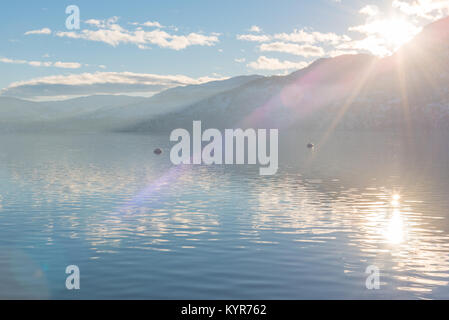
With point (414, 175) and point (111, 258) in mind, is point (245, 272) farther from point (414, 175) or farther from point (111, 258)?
point (414, 175)

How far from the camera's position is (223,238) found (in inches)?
1467

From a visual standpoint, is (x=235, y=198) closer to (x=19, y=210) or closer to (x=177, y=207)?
(x=177, y=207)

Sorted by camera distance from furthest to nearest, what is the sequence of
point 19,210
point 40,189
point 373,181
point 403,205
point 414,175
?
1. point 414,175
2. point 373,181
3. point 40,189
4. point 403,205
5. point 19,210

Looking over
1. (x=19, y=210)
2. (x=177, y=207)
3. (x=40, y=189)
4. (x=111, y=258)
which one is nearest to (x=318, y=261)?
(x=111, y=258)

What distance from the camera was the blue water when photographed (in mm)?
26266

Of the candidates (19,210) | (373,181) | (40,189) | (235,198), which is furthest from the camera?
(373,181)

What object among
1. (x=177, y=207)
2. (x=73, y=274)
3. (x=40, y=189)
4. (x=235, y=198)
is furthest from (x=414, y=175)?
(x=73, y=274)

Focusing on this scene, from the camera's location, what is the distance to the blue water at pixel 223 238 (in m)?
26.3

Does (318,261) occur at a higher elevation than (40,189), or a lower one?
lower

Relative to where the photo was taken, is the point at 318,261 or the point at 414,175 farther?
the point at 414,175

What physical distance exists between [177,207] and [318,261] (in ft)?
73.4

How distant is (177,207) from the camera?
5094 cm

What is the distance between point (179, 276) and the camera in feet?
91.0
